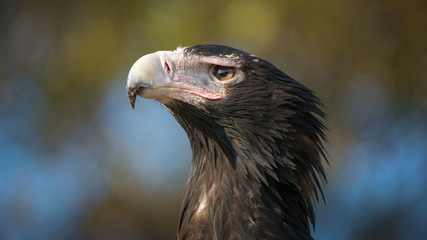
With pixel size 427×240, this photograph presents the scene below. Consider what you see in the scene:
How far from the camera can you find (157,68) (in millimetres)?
2223

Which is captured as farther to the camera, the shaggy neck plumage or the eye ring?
the eye ring

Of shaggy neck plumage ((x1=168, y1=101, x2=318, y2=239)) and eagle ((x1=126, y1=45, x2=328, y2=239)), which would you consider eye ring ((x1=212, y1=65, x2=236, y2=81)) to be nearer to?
eagle ((x1=126, y1=45, x2=328, y2=239))

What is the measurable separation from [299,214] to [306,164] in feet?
0.80

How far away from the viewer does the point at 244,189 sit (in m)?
2.26

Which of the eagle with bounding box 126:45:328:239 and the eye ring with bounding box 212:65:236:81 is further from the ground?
the eye ring with bounding box 212:65:236:81

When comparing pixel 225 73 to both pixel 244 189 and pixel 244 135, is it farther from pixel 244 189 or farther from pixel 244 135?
pixel 244 189

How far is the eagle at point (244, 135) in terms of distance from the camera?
2.22 metres

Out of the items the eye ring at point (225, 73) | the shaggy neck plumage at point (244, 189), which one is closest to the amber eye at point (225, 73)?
the eye ring at point (225, 73)

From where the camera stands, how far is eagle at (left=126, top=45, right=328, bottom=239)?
2.22 metres

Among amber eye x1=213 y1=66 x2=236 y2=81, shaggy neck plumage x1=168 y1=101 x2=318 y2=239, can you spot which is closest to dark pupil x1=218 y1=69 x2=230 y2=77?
amber eye x1=213 y1=66 x2=236 y2=81

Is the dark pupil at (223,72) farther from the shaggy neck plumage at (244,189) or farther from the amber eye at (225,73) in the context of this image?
the shaggy neck plumage at (244,189)
